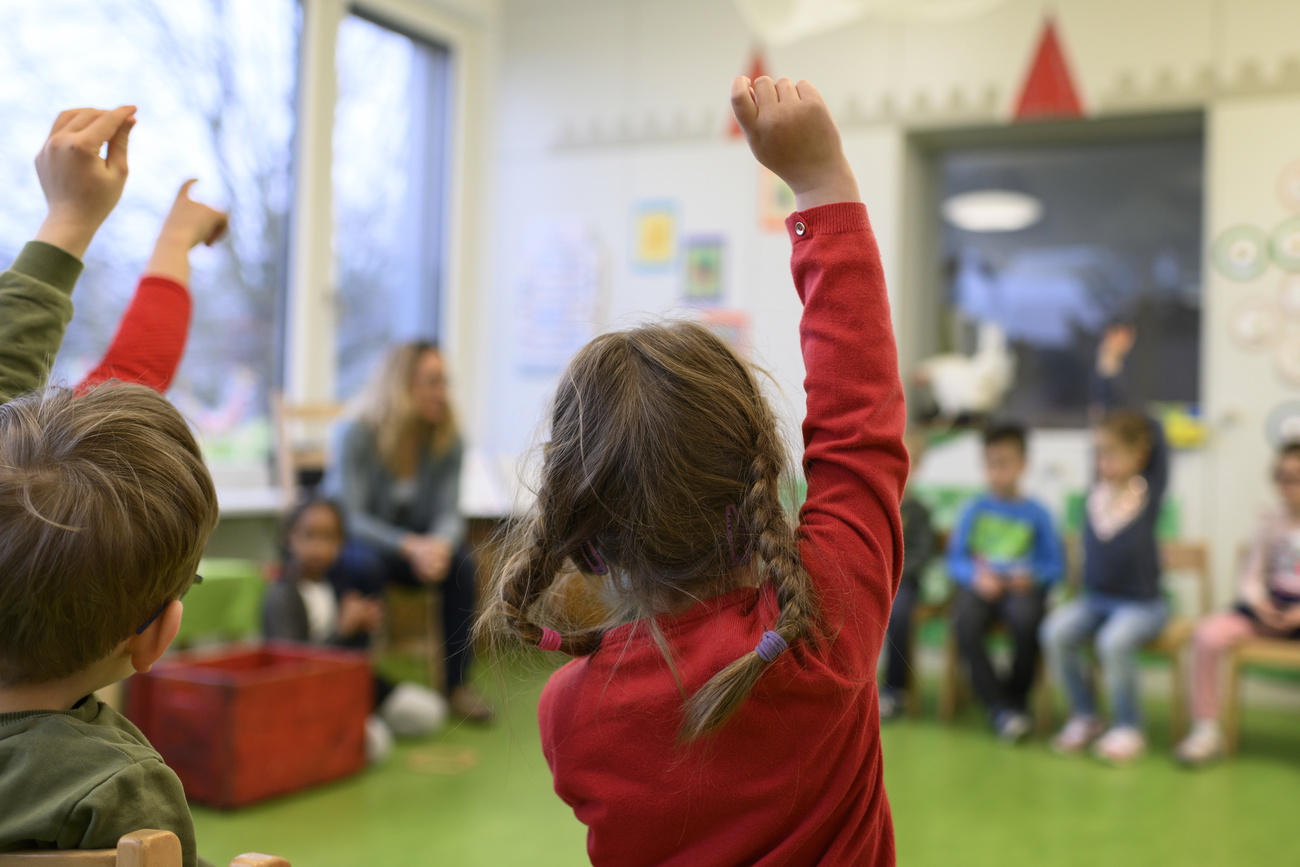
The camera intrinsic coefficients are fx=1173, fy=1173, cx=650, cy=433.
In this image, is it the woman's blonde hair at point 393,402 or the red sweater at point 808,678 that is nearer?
the red sweater at point 808,678

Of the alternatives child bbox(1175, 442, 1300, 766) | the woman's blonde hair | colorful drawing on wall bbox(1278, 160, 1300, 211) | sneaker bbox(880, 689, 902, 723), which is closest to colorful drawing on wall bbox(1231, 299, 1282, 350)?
Result: colorful drawing on wall bbox(1278, 160, 1300, 211)

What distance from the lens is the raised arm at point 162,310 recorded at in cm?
100

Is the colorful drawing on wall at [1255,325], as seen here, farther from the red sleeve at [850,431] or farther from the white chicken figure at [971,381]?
the red sleeve at [850,431]

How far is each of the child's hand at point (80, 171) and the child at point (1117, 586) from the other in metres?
2.98

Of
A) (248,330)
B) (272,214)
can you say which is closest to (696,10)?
(272,214)

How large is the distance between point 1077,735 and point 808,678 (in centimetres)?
282

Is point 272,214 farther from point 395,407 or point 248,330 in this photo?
point 395,407

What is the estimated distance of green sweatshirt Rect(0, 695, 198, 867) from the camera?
2.16 feet

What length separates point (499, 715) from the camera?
3342mm

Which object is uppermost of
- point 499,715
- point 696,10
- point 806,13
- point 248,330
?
point 696,10

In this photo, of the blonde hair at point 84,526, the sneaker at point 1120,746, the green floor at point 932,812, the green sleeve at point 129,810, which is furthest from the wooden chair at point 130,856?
the sneaker at point 1120,746

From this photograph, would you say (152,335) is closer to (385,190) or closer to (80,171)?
(80,171)

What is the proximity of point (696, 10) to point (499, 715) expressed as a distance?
284 centimetres

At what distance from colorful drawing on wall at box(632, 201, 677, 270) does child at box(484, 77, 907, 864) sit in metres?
3.88
